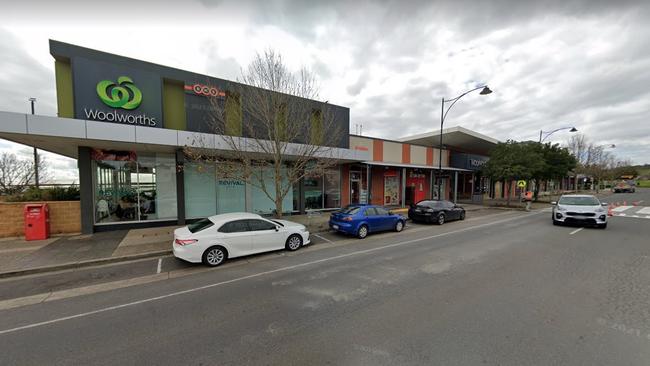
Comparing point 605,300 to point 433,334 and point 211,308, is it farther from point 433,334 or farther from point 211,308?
point 211,308

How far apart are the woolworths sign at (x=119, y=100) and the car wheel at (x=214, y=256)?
745cm

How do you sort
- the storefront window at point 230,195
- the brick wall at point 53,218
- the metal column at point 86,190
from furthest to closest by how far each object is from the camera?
1. the storefront window at point 230,195
2. the metal column at point 86,190
3. the brick wall at point 53,218

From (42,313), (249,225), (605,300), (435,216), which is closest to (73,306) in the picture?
(42,313)

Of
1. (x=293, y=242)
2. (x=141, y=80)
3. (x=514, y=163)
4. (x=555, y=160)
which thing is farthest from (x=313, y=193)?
(x=555, y=160)

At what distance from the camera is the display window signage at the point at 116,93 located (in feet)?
30.8

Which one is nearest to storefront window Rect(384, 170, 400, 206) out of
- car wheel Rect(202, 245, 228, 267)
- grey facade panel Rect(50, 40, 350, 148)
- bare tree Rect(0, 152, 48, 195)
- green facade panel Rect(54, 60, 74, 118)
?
grey facade panel Rect(50, 40, 350, 148)

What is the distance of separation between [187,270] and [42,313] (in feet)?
8.19

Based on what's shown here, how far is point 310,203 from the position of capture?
15.9m

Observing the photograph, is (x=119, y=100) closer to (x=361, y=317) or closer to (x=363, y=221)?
(x=363, y=221)

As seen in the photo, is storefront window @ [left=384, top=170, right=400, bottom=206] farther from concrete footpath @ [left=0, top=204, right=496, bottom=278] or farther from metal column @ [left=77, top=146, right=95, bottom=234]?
metal column @ [left=77, top=146, right=95, bottom=234]

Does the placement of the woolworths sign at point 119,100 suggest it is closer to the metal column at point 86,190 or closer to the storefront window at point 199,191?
the metal column at point 86,190

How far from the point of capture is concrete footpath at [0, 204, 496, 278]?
255 inches

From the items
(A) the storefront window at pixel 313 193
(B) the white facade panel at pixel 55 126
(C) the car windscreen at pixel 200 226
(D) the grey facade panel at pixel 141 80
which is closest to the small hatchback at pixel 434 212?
(A) the storefront window at pixel 313 193

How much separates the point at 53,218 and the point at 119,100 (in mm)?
5426
